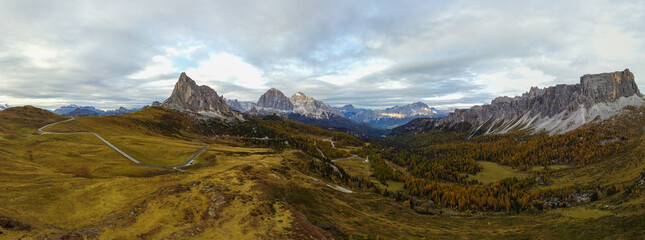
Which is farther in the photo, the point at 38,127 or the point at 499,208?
the point at 38,127

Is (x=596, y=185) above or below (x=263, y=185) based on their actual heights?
below

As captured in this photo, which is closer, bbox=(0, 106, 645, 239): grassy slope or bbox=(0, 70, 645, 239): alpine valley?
bbox=(0, 106, 645, 239): grassy slope

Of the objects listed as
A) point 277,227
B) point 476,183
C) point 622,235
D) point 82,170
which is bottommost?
point 476,183

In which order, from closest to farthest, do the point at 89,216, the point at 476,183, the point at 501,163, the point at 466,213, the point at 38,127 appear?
the point at 89,216 < the point at 466,213 < the point at 38,127 < the point at 476,183 < the point at 501,163

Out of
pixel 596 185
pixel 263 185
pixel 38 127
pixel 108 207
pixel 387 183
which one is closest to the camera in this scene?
pixel 108 207

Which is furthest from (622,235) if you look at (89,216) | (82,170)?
(82,170)

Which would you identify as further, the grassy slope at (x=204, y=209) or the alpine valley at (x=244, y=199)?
the alpine valley at (x=244, y=199)

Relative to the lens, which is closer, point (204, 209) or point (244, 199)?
point (204, 209)

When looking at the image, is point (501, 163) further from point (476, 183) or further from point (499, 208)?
point (499, 208)
